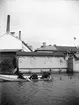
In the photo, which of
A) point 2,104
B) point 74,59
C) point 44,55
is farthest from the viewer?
point 74,59

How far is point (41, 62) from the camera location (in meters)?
32.6

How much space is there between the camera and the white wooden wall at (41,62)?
104 ft

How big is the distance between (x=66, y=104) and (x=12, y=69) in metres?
21.9

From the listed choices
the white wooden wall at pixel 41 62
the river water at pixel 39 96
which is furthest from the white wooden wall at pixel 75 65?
the river water at pixel 39 96

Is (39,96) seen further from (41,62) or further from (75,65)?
(75,65)

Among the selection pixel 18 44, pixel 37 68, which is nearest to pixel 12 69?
pixel 37 68

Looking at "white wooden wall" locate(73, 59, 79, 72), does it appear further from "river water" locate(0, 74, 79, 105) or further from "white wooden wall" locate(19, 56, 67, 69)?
"river water" locate(0, 74, 79, 105)

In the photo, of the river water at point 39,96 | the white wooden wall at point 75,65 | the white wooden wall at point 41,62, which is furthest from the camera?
the white wooden wall at point 75,65

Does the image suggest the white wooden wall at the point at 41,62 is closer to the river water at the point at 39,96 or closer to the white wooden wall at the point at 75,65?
the white wooden wall at the point at 75,65

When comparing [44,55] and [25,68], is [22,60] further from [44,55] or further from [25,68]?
[44,55]

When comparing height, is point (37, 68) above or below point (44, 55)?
below

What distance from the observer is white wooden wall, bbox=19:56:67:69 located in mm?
31703

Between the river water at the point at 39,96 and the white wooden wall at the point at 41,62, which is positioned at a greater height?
the white wooden wall at the point at 41,62

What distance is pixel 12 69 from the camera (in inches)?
1207
